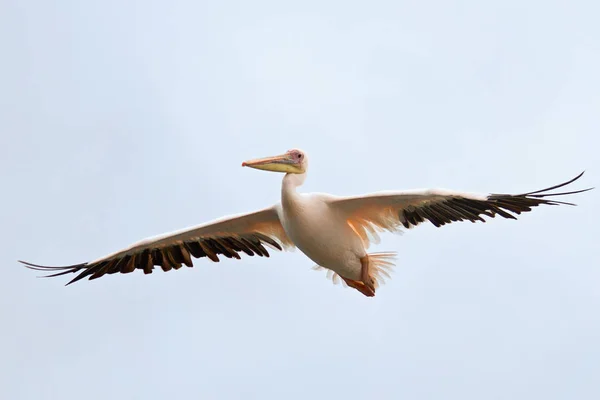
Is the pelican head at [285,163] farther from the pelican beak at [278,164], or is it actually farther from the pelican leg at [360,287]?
the pelican leg at [360,287]

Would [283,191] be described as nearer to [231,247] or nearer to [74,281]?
[231,247]

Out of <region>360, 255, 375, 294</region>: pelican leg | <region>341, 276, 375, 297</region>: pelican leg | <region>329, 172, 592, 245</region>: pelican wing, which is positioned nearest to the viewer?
<region>329, 172, 592, 245</region>: pelican wing

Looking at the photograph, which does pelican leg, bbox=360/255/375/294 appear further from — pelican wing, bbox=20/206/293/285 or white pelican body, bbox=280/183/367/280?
pelican wing, bbox=20/206/293/285

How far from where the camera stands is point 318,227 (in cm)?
1296

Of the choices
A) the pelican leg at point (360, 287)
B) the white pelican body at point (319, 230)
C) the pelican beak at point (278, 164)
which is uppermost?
the pelican beak at point (278, 164)

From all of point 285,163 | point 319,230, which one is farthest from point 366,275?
point 285,163

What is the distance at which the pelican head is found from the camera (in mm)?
13141

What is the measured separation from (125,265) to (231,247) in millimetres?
1213

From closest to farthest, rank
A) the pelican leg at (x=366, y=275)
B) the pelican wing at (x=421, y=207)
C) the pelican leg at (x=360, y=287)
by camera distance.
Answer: the pelican wing at (x=421, y=207), the pelican leg at (x=366, y=275), the pelican leg at (x=360, y=287)

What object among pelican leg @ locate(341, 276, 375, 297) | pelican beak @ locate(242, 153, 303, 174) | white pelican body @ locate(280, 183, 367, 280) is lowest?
pelican leg @ locate(341, 276, 375, 297)

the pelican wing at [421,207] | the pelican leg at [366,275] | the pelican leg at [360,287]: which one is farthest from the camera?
the pelican leg at [360,287]

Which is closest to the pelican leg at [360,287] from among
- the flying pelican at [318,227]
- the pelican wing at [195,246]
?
the flying pelican at [318,227]

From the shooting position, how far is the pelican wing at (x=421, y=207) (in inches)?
486

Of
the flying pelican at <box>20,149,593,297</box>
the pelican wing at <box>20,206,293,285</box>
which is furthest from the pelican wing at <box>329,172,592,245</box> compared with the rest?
the pelican wing at <box>20,206,293,285</box>
